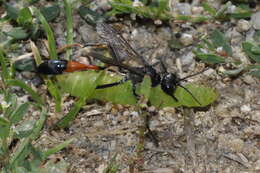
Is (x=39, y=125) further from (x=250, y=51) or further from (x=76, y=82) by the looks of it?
(x=250, y=51)

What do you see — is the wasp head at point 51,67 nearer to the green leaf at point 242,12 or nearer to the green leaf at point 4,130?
the green leaf at point 4,130

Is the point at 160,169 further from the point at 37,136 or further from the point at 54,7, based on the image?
the point at 54,7

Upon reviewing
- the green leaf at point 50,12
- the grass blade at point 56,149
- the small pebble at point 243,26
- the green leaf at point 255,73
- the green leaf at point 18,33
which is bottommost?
the grass blade at point 56,149

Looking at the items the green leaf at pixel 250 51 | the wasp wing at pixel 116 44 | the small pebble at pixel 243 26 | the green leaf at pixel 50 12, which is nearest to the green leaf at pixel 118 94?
the wasp wing at pixel 116 44

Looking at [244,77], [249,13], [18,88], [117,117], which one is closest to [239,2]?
[249,13]

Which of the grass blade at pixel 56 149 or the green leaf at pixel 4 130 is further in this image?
the grass blade at pixel 56 149

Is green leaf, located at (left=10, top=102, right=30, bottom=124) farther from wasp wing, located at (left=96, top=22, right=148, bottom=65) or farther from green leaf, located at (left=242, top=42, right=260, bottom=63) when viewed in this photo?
green leaf, located at (left=242, top=42, right=260, bottom=63)

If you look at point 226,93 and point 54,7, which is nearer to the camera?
point 226,93

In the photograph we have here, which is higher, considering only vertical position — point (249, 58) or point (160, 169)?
point (249, 58)

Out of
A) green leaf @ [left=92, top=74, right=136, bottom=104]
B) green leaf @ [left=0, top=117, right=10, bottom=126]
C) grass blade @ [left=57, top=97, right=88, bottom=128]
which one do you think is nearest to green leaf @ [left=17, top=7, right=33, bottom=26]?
green leaf @ [left=92, top=74, right=136, bottom=104]
